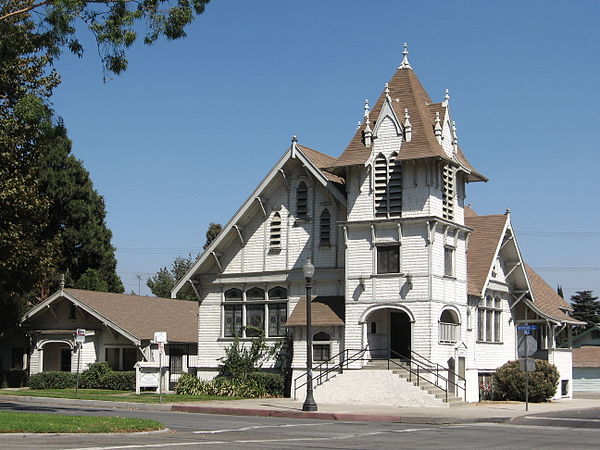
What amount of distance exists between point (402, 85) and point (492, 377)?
13.4 metres

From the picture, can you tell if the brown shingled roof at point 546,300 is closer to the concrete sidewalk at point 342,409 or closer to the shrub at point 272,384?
the concrete sidewalk at point 342,409

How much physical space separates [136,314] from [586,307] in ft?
281

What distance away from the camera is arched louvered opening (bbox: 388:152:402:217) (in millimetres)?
36375

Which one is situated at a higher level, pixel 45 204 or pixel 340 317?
pixel 45 204

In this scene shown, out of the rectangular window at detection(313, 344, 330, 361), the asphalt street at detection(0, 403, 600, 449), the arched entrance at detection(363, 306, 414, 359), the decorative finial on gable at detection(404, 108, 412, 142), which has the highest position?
the decorative finial on gable at detection(404, 108, 412, 142)

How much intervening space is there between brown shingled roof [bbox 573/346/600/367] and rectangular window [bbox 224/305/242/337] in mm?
29296

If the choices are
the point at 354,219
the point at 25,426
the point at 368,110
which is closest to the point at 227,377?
the point at 354,219

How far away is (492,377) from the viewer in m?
39.6

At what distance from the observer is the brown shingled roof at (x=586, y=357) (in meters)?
60.9

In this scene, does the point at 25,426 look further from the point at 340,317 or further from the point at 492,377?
the point at 492,377

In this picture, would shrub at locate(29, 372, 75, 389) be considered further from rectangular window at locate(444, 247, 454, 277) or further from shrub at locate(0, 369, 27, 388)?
rectangular window at locate(444, 247, 454, 277)

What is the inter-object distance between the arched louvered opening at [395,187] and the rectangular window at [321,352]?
6409 millimetres

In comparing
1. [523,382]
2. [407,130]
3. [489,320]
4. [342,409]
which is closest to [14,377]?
[342,409]

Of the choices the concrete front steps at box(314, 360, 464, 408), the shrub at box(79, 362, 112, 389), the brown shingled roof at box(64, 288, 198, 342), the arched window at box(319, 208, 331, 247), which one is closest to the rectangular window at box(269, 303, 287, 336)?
the arched window at box(319, 208, 331, 247)
